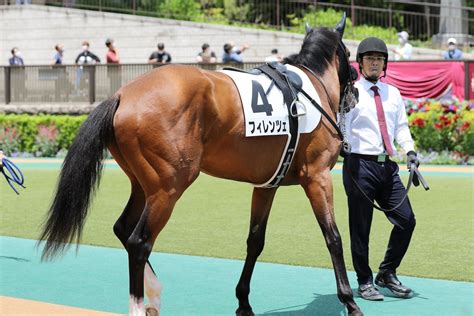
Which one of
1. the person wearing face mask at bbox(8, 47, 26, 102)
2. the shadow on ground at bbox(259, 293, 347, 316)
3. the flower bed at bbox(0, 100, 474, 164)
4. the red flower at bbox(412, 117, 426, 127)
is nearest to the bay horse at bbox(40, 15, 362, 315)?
the shadow on ground at bbox(259, 293, 347, 316)

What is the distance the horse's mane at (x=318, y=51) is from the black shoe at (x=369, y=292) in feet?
5.75

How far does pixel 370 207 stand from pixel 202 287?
5.11ft

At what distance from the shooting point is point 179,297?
6.78 m

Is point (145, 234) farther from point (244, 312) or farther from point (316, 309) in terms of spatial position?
point (316, 309)

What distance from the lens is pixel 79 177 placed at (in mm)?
5656

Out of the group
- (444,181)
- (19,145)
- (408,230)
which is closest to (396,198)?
(408,230)

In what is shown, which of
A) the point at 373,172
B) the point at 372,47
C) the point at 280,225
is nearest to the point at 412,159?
the point at 373,172

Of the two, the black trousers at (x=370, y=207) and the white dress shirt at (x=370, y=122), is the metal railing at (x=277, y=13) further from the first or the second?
the black trousers at (x=370, y=207)

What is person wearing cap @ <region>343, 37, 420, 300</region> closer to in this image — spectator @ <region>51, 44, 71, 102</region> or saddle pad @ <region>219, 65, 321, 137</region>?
saddle pad @ <region>219, 65, 321, 137</region>

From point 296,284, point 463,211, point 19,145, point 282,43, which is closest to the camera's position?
point 296,284

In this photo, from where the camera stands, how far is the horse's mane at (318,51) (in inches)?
263

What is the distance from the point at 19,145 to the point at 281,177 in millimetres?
18105

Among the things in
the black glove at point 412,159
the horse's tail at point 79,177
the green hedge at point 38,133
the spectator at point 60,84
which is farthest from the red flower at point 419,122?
the horse's tail at point 79,177

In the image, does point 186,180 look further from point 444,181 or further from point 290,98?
point 444,181
